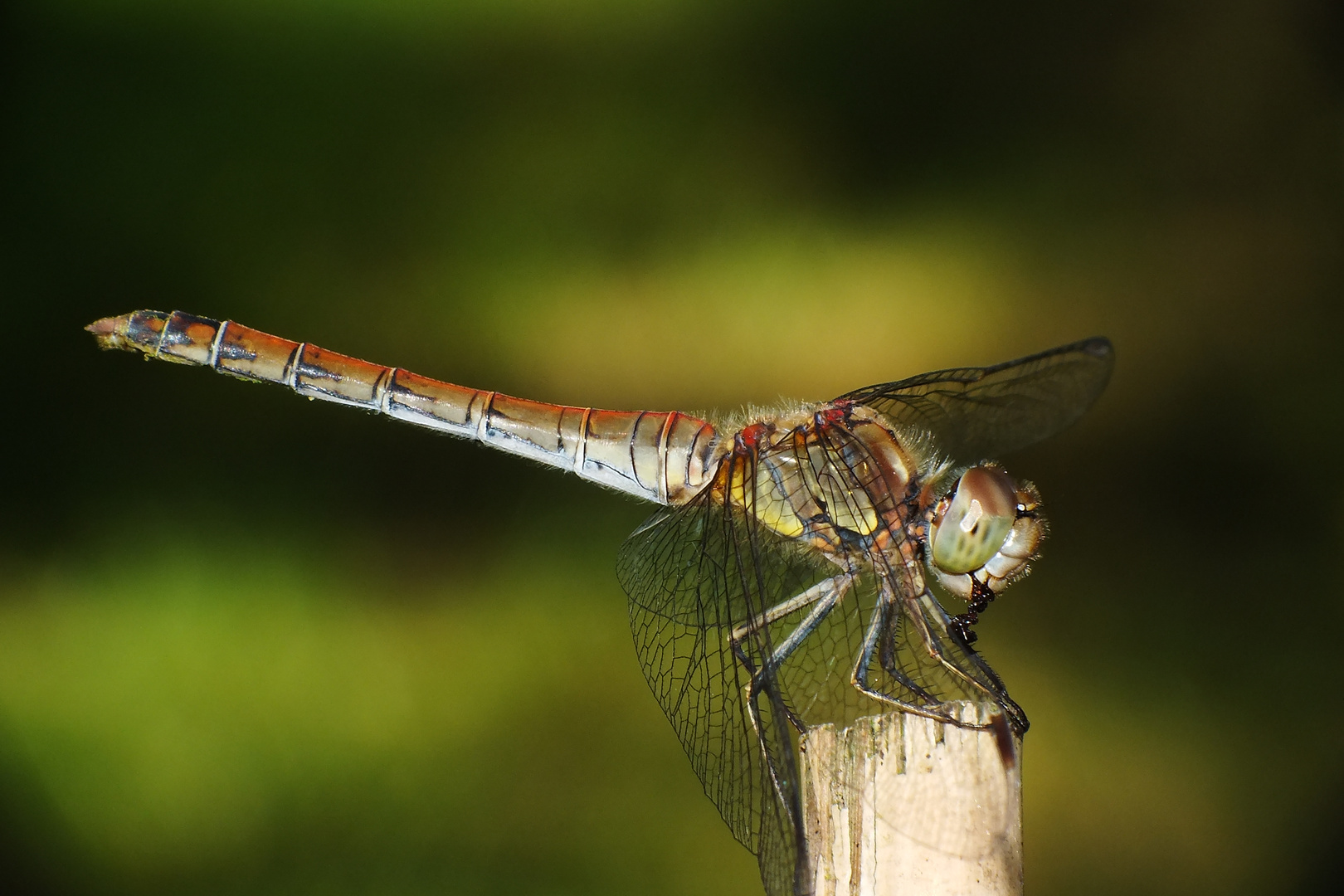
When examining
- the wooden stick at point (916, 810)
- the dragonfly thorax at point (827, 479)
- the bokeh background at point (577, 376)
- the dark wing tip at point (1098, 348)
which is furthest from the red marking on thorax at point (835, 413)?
the bokeh background at point (577, 376)

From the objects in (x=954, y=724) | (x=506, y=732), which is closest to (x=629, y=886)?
(x=506, y=732)

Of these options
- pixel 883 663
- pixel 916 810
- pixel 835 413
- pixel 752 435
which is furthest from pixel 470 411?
pixel 916 810

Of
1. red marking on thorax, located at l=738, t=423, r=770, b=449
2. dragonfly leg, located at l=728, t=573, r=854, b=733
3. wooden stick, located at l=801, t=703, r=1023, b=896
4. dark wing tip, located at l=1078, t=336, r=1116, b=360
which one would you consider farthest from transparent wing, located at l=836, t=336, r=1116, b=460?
wooden stick, located at l=801, t=703, r=1023, b=896

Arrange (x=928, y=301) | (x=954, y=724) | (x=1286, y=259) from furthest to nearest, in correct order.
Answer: (x=1286, y=259) < (x=928, y=301) < (x=954, y=724)

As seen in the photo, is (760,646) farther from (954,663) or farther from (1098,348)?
(1098,348)

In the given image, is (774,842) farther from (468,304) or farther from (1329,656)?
(1329,656)

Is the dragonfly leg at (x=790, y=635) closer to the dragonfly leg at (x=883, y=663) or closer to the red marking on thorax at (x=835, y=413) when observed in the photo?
the dragonfly leg at (x=883, y=663)
